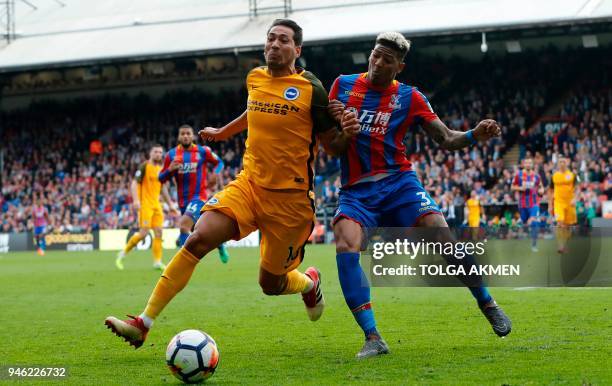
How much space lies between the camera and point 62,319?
10203mm

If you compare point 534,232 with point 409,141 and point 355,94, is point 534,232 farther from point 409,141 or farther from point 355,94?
point 355,94

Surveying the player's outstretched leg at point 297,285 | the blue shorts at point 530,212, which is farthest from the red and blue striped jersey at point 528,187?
the player's outstretched leg at point 297,285

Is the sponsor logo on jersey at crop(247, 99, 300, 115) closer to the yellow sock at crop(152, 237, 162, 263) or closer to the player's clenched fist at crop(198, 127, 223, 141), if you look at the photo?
the player's clenched fist at crop(198, 127, 223, 141)

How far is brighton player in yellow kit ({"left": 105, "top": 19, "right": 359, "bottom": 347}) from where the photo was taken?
22.7 feet

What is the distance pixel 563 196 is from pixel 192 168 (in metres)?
8.95

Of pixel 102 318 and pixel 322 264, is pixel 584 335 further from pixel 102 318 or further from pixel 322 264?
pixel 322 264

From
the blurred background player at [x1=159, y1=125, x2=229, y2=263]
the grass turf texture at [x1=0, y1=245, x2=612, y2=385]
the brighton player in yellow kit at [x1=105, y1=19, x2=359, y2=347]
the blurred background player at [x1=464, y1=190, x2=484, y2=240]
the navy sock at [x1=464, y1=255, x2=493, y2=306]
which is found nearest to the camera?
the grass turf texture at [x1=0, y1=245, x2=612, y2=385]

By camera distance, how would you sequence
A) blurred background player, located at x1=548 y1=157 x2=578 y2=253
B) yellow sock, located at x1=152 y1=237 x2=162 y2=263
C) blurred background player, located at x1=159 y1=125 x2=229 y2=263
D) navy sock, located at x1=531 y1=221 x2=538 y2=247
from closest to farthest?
blurred background player, located at x1=159 y1=125 x2=229 y2=263
yellow sock, located at x1=152 y1=237 x2=162 y2=263
blurred background player, located at x1=548 y1=157 x2=578 y2=253
navy sock, located at x1=531 y1=221 x2=538 y2=247

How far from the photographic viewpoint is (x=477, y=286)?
7609mm

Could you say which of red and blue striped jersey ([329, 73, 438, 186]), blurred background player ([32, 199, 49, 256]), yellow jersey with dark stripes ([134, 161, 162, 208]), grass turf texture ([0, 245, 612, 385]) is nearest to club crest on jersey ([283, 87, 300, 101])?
red and blue striped jersey ([329, 73, 438, 186])

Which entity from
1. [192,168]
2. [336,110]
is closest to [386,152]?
[336,110]

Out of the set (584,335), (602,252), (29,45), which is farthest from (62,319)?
(29,45)

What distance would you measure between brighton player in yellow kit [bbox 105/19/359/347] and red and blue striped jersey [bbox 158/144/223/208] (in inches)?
390

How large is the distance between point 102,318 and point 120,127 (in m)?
36.4
